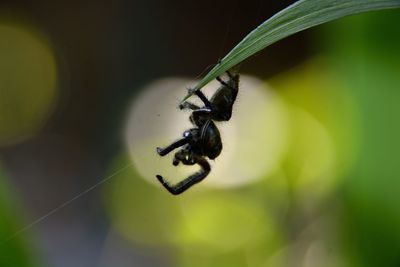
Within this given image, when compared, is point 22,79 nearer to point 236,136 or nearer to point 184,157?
point 236,136

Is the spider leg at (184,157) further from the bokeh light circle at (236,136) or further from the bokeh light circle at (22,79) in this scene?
the bokeh light circle at (22,79)

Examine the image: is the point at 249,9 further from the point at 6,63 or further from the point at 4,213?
the point at 4,213

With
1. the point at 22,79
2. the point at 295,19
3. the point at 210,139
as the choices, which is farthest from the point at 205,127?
the point at 22,79

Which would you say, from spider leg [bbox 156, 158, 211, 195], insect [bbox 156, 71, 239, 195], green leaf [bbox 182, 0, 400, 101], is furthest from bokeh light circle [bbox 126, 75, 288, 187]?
green leaf [bbox 182, 0, 400, 101]

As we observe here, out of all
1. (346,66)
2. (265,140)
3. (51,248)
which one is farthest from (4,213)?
(51,248)

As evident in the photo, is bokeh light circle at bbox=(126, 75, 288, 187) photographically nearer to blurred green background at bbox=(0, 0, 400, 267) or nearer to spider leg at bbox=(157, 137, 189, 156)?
blurred green background at bbox=(0, 0, 400, 267)

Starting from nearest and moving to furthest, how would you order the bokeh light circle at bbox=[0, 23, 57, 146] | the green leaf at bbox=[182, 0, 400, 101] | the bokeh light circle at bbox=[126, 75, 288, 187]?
1. the green leaf at bbox=[182, 0, 400, 101]
2. the bokeh light circle at bbox=[126, 75, 288, 187]
3. the bokeh light circle at bbox=[0, 23, 57, 146]
